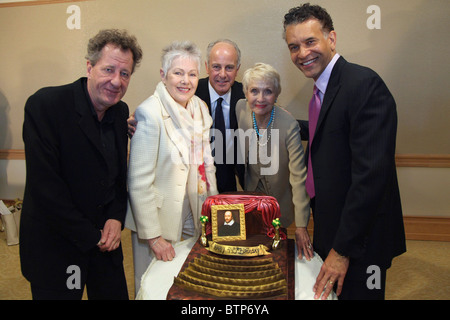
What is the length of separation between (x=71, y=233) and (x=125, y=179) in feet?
1.29

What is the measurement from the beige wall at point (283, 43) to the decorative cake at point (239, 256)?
8.13 ft

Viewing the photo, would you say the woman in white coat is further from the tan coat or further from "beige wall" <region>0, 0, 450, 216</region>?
"beige wall" <region>0, 0, 450, 216</region>

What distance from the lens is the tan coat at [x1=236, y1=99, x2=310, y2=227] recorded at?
6.90ft

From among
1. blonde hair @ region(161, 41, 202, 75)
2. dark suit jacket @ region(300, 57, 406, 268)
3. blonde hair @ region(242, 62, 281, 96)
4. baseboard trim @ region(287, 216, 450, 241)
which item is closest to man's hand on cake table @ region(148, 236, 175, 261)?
dark suit jacket @ region(300, 57, 406, 268)

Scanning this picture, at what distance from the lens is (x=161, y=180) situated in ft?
6.56

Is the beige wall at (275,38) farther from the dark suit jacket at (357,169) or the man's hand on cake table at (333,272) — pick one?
the man's hand on cake table at (333,272)

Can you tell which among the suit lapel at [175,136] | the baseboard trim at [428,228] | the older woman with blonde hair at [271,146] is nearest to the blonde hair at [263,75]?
the older woman with blonde hair at [271,146]

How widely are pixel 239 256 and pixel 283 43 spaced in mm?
2907

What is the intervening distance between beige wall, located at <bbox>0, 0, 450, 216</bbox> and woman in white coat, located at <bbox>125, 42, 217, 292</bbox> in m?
2.13

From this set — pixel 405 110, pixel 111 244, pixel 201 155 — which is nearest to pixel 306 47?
pixel 201 155

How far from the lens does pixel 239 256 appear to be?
1.63 meters

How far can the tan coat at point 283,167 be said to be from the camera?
210cm

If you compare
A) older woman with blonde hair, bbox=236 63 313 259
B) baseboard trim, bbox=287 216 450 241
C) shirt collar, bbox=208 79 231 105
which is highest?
shirt collar, bbox=208 79 231 105

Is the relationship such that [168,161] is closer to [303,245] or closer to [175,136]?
[175,136]
